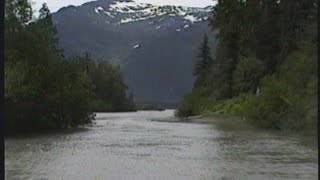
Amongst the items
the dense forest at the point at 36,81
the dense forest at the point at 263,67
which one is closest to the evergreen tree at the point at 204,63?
the dense forest at the point at 263,67

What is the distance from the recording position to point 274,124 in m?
37.6

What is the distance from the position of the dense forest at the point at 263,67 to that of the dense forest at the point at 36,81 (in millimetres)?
10843

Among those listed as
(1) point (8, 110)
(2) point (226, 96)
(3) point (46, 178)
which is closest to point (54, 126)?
(1) point (8, 110)

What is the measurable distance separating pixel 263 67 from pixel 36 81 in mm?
26354

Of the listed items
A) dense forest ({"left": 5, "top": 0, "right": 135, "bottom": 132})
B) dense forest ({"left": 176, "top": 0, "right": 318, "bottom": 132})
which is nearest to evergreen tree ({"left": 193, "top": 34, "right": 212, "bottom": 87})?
dense forest ({"left": 176, "top": 0, "right": 318, "bottom": 132})

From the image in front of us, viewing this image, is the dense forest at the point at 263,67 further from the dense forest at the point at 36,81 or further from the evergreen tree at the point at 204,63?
the evergreen tree at the point at 204,63

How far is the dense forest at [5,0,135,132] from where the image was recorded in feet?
104

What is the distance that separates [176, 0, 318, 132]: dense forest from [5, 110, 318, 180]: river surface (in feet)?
8.59

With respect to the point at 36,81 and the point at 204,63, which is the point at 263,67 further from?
the point at 204,63

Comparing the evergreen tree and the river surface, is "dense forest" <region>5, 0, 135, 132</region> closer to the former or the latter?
the river surface

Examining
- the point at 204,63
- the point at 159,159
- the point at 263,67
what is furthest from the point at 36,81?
the point at 204,63

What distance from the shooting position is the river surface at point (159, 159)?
15.1 m

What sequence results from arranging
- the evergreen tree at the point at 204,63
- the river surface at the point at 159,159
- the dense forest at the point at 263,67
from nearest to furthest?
the river surface at the point at 159,159
the dense forest at the point at 263,67
the evergreen tree at the point at 204,63

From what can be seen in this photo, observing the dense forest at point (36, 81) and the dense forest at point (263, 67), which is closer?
the dense forest at point (36, 81)
